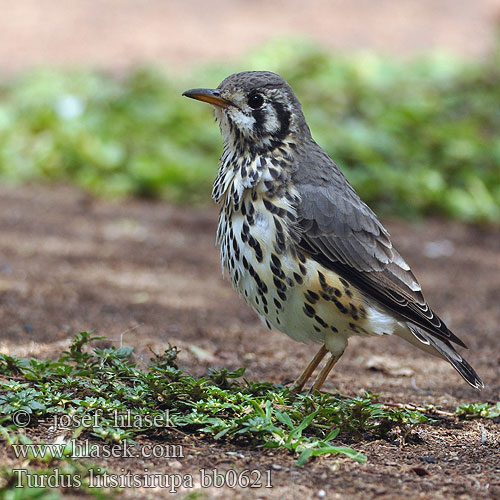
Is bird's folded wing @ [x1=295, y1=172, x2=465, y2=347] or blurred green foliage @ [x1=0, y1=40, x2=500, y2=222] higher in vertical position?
blurred green foliage @ [x1=0, y1=40, x2=500, y2=222]

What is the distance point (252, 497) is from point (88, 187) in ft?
24.4

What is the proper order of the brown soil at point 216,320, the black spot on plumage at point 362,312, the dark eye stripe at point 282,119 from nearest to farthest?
the brown soil at point 216,320 → the black spot on plumage at point 362,312 → the dark eye stripe at point 282,119

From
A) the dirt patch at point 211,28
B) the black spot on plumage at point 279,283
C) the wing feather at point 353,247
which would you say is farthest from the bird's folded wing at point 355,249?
the dirt patch at point 211,28

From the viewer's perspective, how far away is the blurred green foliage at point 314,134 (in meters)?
10.2

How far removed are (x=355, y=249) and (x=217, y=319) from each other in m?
2.25

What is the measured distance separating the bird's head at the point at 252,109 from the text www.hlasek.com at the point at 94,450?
1864 mm

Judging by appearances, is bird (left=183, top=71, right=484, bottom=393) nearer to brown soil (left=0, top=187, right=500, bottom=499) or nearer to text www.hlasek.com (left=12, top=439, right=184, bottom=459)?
brown soil (left=0, top=187, right=500, bottom=499)

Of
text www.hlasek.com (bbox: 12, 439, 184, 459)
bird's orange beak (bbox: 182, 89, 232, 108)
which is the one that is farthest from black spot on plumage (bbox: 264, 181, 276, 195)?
text www.hlasek.com (bbox: 12, 439, 184, 459)

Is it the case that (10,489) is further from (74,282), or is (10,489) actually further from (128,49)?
(128,49)

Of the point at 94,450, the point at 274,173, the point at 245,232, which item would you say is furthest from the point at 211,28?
the point at 94,450

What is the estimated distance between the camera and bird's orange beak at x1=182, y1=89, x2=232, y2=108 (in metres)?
4.69

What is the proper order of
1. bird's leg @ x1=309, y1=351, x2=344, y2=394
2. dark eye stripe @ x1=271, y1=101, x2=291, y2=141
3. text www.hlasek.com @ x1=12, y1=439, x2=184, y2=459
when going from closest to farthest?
text www.hlasek.com @ x1=12, y1=439, x2=184, y2=459
bird's leg @ x1=309, y1=351, x2=344, y2=394
dark eye stripe @ x1=271, y1=101, x2=291, y2=141

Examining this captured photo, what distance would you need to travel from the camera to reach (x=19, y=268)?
292 inches

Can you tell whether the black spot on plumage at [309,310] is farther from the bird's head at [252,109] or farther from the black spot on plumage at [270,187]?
the bird's head at [252,109]
